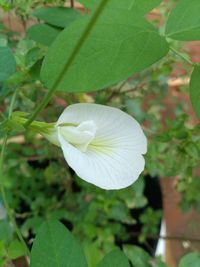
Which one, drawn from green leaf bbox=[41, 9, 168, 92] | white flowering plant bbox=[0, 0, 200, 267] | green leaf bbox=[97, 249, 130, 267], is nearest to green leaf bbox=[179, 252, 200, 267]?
white flowering plant bbox=[0, 0, 200, 267]

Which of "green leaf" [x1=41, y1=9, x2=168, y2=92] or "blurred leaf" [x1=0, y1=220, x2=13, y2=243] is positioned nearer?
"green leaf" [x1=41, y1=9, x2=168, y2=92]

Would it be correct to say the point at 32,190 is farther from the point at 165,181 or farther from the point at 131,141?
the point at 131,141

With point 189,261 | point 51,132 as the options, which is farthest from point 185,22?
point 189,261

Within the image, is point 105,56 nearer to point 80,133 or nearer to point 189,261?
point 80,133

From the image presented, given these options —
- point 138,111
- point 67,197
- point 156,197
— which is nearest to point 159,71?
point 138,111

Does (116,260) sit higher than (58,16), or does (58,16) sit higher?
(58,16)

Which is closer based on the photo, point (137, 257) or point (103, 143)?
point (103, 143)

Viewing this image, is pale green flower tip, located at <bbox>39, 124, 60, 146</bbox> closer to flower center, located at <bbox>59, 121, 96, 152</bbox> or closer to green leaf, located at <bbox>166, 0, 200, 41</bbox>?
flower center, located at <bbox>59, 121, 96, 152</bbox>
